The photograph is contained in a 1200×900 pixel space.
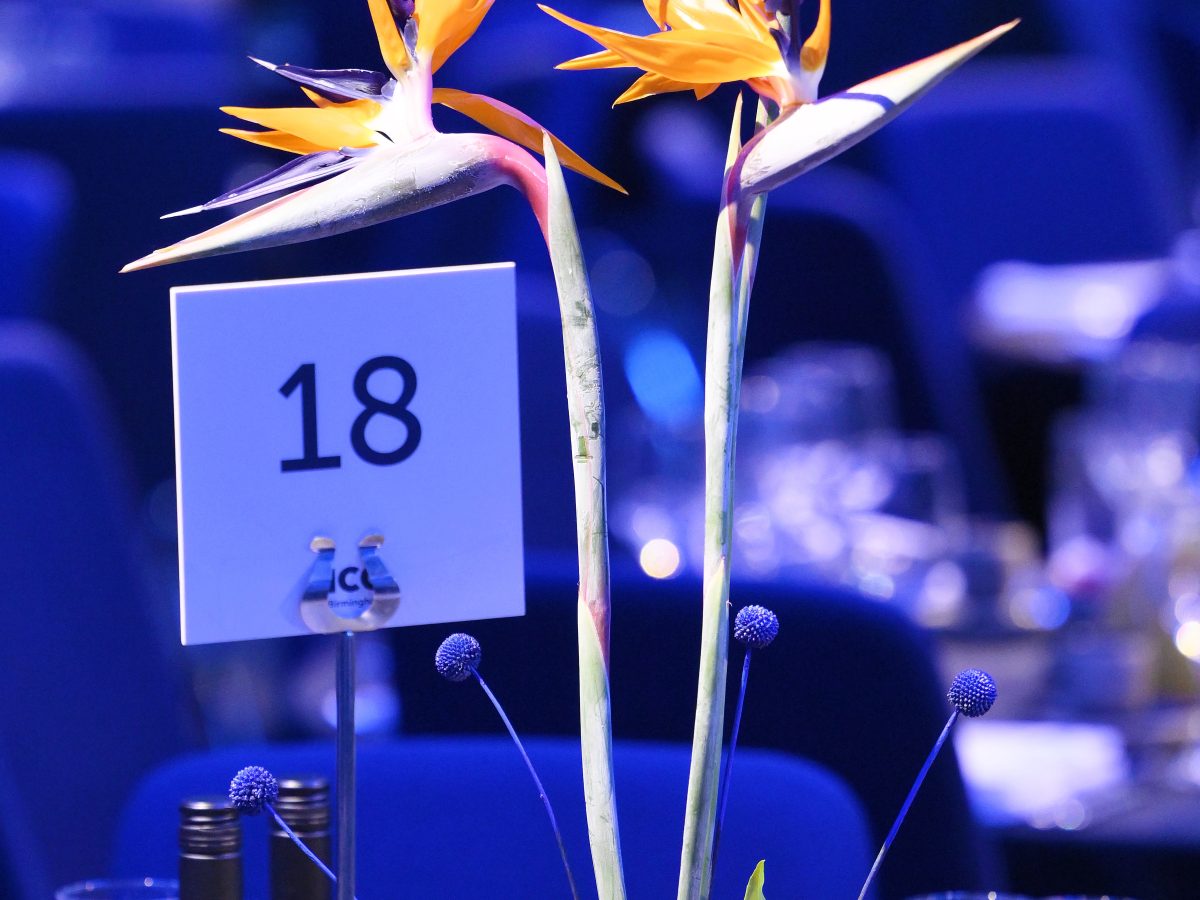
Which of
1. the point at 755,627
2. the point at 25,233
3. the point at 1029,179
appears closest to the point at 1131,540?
the point at 755,627

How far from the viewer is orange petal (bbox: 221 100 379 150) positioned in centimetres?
54

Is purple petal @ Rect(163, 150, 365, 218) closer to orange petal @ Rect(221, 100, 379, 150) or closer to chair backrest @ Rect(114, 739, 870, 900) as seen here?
orange petal @ Rect(221, 100, 379, 150)

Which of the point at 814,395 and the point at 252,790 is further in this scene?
the point at 814,395

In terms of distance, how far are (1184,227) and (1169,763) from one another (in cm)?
279

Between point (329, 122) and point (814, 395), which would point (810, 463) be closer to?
point (814, 395)

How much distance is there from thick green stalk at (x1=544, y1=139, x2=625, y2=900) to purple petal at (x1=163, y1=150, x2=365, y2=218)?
0.06 metres

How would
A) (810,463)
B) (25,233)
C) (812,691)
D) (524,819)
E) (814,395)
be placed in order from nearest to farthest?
(524,819)
(812,691)
(810,463)
(814,395)
(25,233)

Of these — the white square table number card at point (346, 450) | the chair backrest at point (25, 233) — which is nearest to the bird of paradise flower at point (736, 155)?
the white square table number card at point (346, 450)

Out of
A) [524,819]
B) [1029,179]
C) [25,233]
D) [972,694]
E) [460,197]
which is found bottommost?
[524,819]

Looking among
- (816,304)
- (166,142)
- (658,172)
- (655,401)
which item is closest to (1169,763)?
(655,401)

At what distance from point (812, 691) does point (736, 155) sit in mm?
691

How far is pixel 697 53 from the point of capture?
511 millimetres

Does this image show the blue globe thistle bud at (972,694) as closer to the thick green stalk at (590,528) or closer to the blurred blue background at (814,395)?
the thick green stalk at (590,528)

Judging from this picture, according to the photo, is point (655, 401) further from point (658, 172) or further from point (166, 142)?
point (166, 142)
